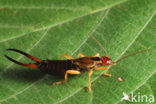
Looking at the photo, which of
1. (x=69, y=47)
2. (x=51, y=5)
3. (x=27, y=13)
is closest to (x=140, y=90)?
(x=69, y=47)

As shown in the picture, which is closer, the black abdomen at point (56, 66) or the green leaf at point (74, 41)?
the green leaf at point (74, 41)

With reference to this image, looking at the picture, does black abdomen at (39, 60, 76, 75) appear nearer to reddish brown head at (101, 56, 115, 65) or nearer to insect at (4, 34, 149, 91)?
insect at (4, 34, 149, 91)

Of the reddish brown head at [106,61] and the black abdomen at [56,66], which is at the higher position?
the black abdomen at [56,66]

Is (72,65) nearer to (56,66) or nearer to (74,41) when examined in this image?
(56,66)

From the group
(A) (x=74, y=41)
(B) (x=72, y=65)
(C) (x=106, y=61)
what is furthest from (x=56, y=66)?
(C) (x=106, y=61)

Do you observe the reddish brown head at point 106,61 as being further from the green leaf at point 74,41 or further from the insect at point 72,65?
the green leaf at point 74,41

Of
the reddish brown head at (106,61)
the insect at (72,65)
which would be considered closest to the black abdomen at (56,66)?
the insect at (72,65)
